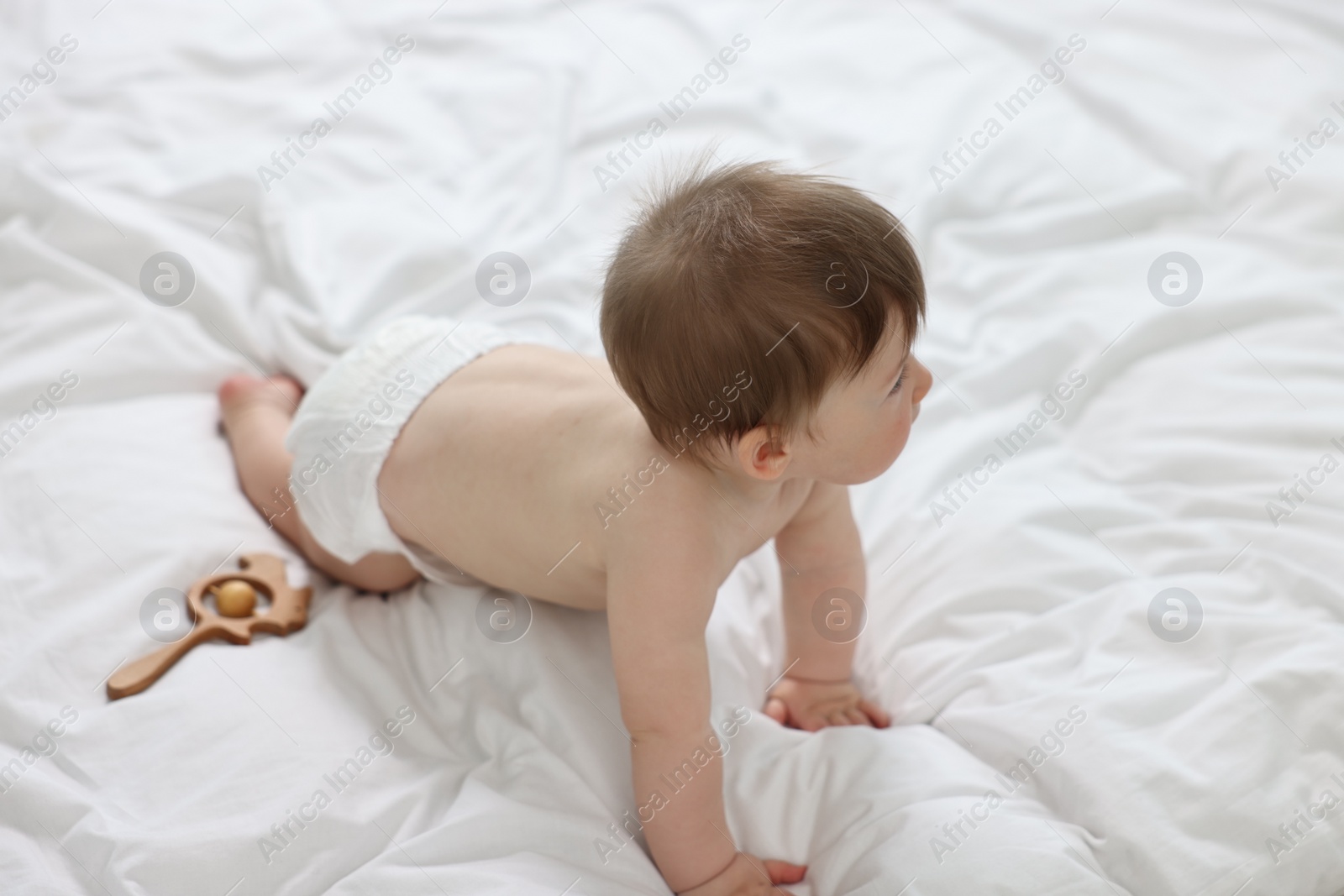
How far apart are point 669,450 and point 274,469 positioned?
1.61 feet

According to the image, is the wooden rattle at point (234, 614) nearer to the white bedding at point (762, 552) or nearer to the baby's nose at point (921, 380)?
the white bedding at point (762, 552)

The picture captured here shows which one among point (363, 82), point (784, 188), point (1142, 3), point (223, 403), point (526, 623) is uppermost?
point (1142, 3)

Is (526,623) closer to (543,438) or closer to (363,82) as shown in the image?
(543,438)

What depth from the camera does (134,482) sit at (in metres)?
1.07

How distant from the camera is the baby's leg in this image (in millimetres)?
1085

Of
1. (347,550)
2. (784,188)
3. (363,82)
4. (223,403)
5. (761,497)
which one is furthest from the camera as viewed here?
(363,82)

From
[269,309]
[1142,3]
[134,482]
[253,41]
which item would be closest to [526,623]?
[134,482]

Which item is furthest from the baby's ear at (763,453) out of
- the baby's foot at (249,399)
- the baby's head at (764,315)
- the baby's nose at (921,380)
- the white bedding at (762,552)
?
the baby's foot at (249,399)

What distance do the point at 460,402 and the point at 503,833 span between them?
0.39 metres

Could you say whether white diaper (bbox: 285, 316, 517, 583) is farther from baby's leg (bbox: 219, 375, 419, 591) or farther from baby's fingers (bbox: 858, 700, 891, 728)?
baby's fingers (bbox: 858, 700, 891, 728)

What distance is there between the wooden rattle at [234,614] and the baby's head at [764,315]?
43 cm

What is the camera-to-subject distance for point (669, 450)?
0.87 metres

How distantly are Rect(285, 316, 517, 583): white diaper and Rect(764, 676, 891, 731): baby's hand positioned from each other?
0.33 metres

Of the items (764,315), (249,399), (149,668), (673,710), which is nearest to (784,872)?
(673,710)
